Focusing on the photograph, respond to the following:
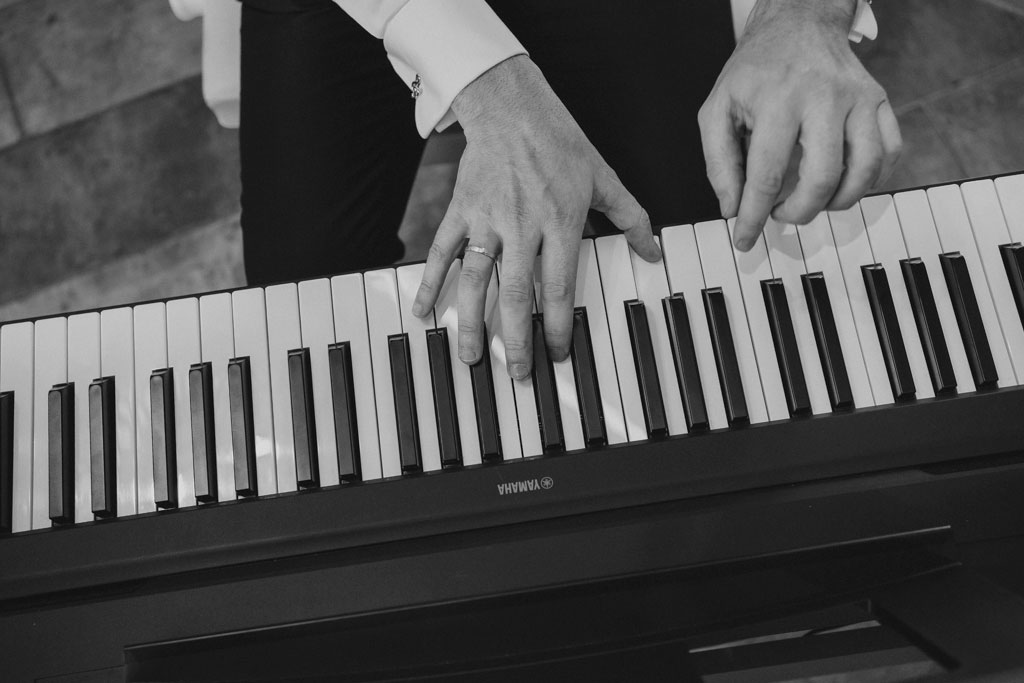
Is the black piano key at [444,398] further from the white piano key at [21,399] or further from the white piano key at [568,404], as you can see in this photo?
the white piano key at [21,399]

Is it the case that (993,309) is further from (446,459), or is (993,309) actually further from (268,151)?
(268,151)

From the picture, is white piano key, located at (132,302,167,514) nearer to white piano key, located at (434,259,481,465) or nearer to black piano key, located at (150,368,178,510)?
black piano key, located at (150,368,178,510)

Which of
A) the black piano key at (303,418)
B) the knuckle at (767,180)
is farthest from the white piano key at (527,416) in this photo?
the knuckle at (767,180)

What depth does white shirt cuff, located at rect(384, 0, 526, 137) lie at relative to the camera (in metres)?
0.86

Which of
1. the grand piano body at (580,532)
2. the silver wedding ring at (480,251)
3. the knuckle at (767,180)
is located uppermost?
the knuckle at (767,180)

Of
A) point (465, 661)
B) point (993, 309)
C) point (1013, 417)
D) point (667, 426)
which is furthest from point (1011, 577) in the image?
point (465, 661)

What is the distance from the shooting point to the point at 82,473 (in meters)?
0.83

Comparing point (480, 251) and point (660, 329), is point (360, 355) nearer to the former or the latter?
point (480, 251)

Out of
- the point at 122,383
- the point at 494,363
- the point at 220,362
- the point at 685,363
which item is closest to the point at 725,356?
the point at 685,363

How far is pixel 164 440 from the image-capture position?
0.82 m

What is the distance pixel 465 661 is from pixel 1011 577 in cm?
58

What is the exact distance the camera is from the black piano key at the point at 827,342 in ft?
2.62

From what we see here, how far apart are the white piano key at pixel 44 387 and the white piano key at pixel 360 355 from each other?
32cm

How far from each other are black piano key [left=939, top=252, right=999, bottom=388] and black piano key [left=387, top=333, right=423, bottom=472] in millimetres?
608
